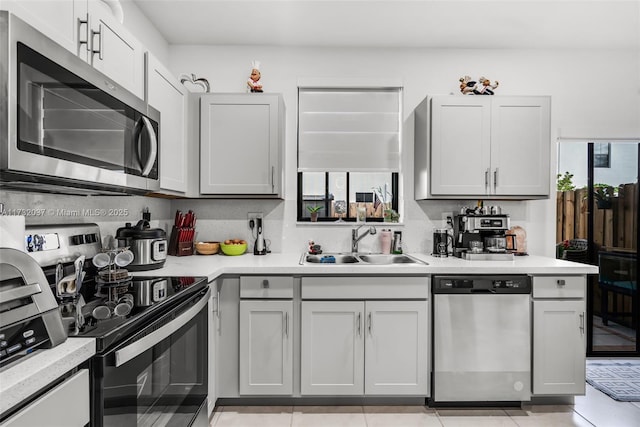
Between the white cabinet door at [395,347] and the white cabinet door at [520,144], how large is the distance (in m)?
1.15

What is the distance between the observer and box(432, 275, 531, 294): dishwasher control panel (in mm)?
2336

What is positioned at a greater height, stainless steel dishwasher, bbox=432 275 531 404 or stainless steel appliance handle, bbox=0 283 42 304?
stainless steel appliance handle, bbox=0 283 42 304

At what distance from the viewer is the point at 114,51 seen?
168 cm

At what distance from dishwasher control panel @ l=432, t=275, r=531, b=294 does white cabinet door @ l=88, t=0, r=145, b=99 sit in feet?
6.80

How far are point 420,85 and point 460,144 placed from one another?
714mm

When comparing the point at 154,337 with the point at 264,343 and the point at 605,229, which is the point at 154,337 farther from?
the point at 605,229

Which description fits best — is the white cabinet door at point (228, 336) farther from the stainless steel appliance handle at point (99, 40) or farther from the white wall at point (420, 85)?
the stainless steel appliance handle at point (99, 40)

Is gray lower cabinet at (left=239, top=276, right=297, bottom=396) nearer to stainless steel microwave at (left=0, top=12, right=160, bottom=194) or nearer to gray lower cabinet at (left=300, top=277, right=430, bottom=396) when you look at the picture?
gray lower cabinet at (left=300, top=277, right=430, bottom=396)

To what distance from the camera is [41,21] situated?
47.9 inches

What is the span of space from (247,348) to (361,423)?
0.83 metres

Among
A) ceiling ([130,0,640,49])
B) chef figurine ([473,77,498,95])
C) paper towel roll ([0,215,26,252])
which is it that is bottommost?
paper towel roll ([0,215,26,252])

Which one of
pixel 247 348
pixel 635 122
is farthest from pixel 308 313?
pixel 635 122

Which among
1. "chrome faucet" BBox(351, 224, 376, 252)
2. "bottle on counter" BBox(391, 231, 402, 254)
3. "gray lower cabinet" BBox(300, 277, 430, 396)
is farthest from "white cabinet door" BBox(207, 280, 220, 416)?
"bottle on counter" BBox(391, 231, 402, 254)

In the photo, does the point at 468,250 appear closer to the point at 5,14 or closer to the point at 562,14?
the point at 562,14
